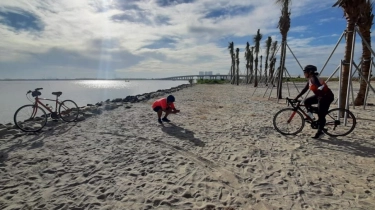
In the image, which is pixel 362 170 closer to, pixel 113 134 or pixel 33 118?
pixel 113 134

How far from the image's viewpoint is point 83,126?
28.6ft

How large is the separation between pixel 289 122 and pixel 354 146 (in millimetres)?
1762

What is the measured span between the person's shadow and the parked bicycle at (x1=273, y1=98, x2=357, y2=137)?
8.86 feet

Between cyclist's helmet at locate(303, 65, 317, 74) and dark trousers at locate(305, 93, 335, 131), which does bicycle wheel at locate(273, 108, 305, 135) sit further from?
cyclist's helmet at locate(303, 65, 317, 74)

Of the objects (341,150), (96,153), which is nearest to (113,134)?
(96,153)

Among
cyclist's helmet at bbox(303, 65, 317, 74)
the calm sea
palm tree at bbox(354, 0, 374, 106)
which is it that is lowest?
the calm sea

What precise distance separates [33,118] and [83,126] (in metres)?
1.70

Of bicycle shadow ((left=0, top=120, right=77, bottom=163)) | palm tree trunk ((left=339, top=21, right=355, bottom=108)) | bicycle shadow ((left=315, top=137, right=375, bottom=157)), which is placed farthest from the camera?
palm tree trunk ((left=339, top=21, right=355, bottom=108))

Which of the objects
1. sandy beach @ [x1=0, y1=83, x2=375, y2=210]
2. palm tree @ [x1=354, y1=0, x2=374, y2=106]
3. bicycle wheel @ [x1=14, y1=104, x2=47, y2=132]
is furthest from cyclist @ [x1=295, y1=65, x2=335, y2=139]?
bicycle wheel @ [x1=14, y1=104, x2=47, y2=132]

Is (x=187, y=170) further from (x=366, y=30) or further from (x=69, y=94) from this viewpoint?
(x=69, y=94)

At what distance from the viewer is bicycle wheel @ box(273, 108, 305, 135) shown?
22.6ft

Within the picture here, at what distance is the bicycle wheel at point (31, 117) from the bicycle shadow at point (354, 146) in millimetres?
9093

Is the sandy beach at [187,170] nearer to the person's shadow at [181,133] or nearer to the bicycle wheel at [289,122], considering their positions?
the person's shadow at [181,133]

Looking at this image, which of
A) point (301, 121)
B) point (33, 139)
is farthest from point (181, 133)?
point (33, 139)
